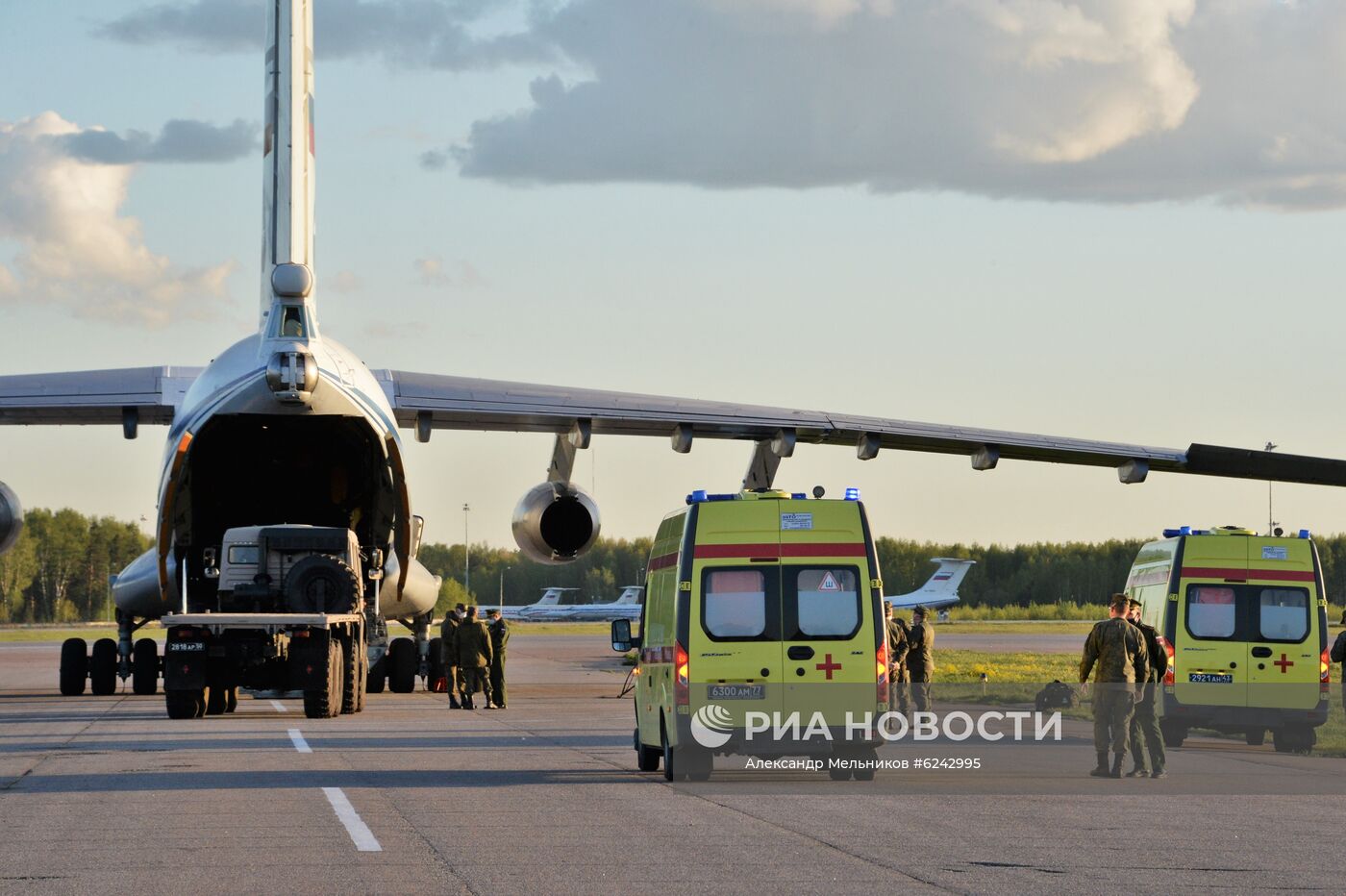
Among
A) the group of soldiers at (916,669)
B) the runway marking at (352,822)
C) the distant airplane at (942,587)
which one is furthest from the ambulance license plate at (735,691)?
the distant airplane at (942,587)

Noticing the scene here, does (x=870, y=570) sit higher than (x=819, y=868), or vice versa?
(x=870, y=570)

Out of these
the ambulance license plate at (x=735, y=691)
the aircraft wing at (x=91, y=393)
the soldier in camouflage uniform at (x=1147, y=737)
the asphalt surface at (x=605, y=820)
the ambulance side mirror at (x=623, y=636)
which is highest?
the aircraft wing at (x=91, y=393)

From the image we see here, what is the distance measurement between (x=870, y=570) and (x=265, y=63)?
40.6 feet

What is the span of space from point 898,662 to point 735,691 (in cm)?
786

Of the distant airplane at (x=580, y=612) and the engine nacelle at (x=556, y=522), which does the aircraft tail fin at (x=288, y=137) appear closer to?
the engine nacelle at (x=556, y=522)

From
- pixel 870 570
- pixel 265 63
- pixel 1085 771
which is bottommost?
pixel 1085 771

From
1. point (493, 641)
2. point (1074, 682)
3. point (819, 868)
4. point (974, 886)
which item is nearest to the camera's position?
point (974, 886)

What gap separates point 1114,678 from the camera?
15594mm

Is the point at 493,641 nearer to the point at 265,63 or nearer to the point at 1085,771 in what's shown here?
the point at 265,63

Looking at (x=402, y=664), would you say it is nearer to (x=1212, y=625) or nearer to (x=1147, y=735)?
(x=1212, y=625)

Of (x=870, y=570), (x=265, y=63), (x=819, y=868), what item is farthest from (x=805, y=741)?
(x=265, y=63)

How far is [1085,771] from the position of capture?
1602 centimetres

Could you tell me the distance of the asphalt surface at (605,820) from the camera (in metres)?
9.44

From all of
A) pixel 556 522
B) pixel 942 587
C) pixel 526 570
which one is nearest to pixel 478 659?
pixel 556 522
